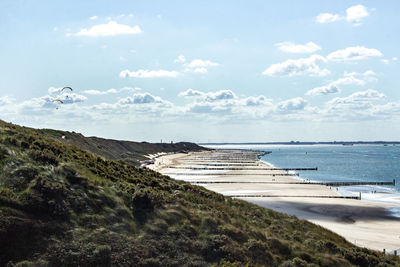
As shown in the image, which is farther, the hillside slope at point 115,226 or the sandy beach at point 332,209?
the sandy beach at point 332,209

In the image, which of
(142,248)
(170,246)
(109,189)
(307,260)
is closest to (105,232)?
A: (142,248)

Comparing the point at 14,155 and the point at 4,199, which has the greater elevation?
the point at 14,155

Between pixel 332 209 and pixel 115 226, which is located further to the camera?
pixel 332 209

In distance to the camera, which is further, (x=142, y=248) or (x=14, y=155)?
(x=14, y=155)

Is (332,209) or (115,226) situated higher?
(115,226)

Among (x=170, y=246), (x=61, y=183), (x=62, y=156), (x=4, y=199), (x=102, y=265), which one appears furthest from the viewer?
(x=62, y=156)

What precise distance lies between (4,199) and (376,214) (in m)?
44.2

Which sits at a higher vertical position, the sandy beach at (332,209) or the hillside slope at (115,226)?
the hillside slope at (115,226)

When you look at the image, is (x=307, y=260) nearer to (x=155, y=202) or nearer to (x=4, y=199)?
(x=155, y=202)

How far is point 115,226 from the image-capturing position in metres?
16.4

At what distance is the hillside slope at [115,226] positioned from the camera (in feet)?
46.5

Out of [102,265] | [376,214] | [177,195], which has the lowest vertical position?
[376,214]

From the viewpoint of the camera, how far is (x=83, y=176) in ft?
63.7

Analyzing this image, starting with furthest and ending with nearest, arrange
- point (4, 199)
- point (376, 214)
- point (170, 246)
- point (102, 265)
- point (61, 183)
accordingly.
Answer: point (376, 214)
point (61, 183)
point (170, 246)
point (4, 199)
point (102, 265)
